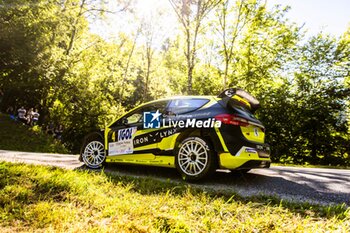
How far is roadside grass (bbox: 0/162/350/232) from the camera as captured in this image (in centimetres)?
312

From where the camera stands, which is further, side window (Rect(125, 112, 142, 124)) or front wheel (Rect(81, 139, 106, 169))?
front wheel (Rect(81, 139, 106, 169))

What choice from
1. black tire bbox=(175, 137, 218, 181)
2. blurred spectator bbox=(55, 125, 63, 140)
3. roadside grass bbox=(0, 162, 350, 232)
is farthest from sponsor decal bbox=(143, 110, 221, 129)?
blurred spectator bbox=(55, 125, 63, 140)

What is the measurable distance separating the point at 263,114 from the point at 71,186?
16.4m

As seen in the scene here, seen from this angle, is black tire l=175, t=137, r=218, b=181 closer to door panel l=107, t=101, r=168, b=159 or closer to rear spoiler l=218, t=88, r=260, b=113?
door panel l=107, t=101, r=168, b=159

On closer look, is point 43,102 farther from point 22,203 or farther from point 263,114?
point 22,203

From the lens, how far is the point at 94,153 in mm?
6566

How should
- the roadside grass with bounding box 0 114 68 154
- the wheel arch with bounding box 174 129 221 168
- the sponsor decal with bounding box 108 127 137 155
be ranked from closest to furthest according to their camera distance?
the wheel arch with bounding box 174 129 221 168 < the sponsor decal with bounding box 108 127 137 155 < the roadside grass with bounding box 0 114 68 154

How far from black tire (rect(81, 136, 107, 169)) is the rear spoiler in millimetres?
2872

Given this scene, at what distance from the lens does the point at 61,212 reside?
11.3 feet

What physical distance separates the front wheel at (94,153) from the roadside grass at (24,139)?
10198 millimetres

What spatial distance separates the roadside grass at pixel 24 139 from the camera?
1533 cm

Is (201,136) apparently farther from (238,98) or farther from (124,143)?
(124,143)

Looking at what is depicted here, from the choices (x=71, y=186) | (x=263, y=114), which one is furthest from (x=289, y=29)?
(x=71, y=186)

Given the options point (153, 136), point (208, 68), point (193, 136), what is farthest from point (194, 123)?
point (208, 68)
